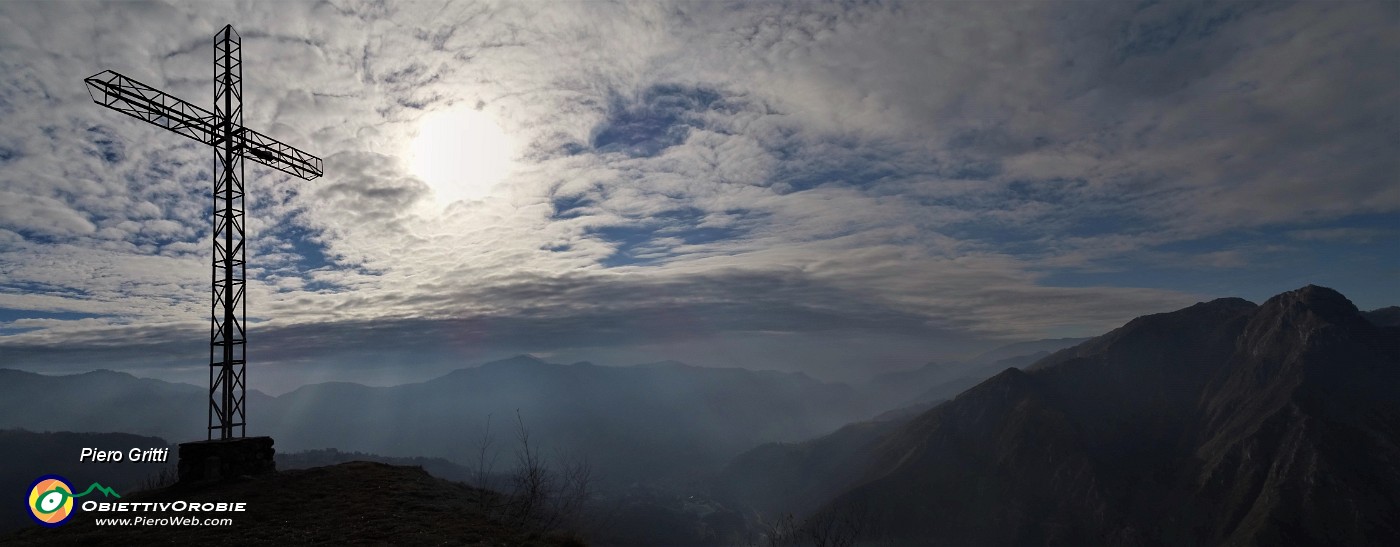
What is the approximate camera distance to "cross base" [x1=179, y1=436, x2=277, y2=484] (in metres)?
31.8

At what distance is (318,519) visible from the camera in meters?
26.0

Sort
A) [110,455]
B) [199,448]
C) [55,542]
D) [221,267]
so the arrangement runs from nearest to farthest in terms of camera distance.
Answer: [55,542] < [199,448] < [110,455] < [221,267]

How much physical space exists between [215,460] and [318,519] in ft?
36.3

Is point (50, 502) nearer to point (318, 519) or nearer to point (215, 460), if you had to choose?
point (215, 460)

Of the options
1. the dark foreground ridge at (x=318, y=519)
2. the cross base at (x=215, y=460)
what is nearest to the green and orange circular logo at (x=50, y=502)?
the dark foreground ridge at (x=318, y=519)

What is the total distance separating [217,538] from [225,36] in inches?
1229

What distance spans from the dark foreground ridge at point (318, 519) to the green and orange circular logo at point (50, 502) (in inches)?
17.5

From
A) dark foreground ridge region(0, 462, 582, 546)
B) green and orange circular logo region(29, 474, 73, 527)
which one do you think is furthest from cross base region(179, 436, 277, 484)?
green and orange circular logo region(29, 474, 73, 527)

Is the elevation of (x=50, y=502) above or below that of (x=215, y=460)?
below

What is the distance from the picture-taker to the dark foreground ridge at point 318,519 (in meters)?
23.4

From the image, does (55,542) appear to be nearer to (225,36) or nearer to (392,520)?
(392,520)

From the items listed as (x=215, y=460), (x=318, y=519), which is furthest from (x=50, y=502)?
(x=318, y=519)

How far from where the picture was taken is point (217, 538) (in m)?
23.4

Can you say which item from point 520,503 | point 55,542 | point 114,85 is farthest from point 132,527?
point 114,85
